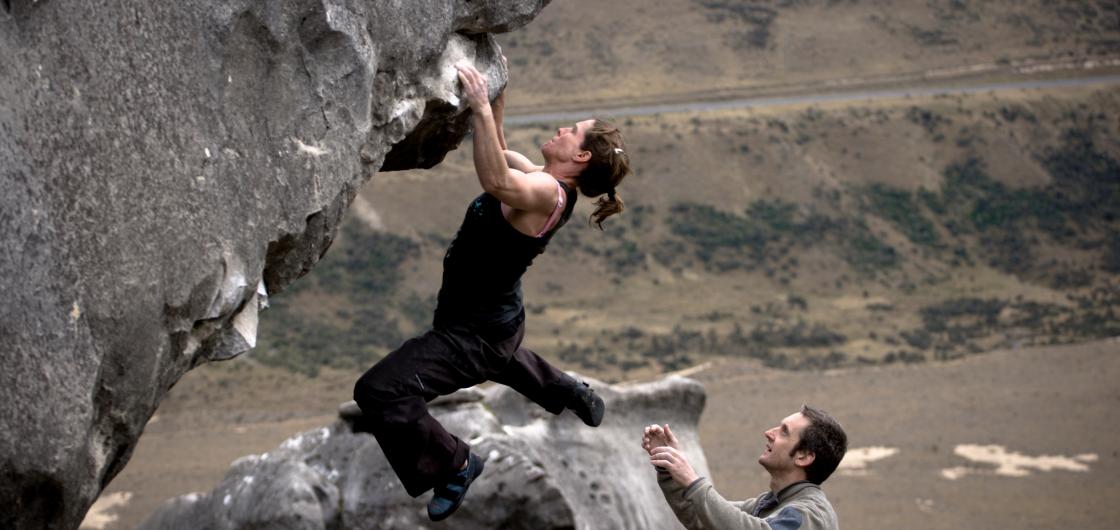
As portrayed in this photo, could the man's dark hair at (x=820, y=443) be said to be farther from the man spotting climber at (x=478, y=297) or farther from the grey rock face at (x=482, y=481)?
the grey rock face at (x=482, y=481)

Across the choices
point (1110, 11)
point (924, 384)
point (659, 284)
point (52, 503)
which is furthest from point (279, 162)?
point (1110, 11)

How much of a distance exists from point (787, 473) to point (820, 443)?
179 mm

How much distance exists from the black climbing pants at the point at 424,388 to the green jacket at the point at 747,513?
3.92 feet

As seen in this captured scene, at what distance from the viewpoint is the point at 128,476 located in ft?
74.1

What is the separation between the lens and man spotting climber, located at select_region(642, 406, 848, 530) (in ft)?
15.9

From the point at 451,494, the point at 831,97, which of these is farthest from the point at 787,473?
the point at 831,97

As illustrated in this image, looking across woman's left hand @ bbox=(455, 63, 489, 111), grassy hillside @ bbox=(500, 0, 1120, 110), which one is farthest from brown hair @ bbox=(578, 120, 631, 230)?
grassy hillside @ bbox=(500, 0, 1120, 110)

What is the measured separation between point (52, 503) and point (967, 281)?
36.2 m

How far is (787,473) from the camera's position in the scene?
5043 mm

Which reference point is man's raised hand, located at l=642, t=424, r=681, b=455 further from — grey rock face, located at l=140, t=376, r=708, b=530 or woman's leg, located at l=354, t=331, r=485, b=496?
Result: grey rock face, located at l=140, t=376, r=708, b=530

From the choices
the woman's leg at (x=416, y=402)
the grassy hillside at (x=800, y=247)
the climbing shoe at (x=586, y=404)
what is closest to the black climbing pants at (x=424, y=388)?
the woman's leg at (x=416, y=402)

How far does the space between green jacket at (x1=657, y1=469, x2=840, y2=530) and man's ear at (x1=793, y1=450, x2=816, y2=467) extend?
3.3 inches

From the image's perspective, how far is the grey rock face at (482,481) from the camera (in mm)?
9727

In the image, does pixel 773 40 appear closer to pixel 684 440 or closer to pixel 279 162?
pixel 684 440
